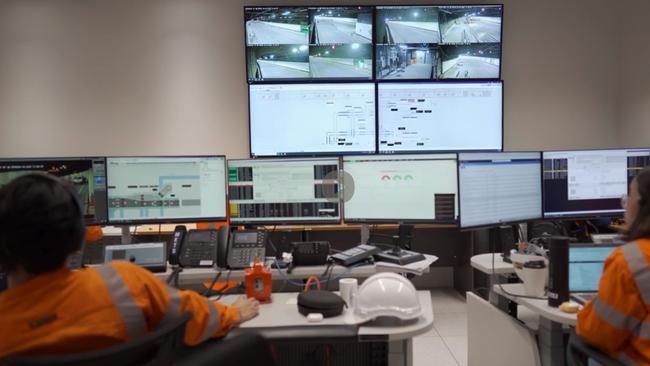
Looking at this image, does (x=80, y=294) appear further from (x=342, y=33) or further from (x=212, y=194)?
(x=342, y=33)

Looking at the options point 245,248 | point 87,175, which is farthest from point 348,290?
point 87,175

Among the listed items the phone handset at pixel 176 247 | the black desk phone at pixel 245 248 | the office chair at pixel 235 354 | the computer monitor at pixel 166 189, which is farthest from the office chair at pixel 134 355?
the computer monitor at pixel 166 189

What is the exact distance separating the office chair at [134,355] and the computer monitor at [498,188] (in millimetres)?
1417

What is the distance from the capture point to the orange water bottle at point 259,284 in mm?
1684

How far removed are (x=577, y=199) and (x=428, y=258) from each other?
2.95ft

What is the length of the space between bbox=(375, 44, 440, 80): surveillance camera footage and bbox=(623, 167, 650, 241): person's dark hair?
8.64ft

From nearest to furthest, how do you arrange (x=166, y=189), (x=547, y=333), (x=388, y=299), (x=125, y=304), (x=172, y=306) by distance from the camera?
1. (x=125, y=304)
2. (x=172, y=306)
3. (x=388, y=299)
4. (x=547, y=333)
5. (x=166, y=189)

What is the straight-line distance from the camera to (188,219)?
2172mm

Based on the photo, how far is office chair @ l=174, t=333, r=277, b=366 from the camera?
0.74 meters

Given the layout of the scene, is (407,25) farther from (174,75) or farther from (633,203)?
(633,203)

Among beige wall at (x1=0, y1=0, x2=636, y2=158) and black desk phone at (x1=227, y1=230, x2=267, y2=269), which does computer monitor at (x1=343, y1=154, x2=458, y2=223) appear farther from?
beige wall at (x1=0, y1=0, x2=636, y2=158)

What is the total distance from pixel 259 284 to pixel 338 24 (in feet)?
8.99

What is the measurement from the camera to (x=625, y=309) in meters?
1.18

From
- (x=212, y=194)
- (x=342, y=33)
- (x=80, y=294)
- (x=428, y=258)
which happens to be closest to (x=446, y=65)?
(x=342, y=33)
